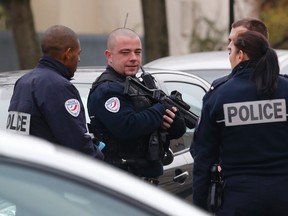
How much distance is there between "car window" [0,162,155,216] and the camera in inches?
112

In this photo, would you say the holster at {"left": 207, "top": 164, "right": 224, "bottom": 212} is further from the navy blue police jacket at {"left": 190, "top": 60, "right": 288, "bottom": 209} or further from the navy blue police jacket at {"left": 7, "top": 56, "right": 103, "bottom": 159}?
the navy blue police jacket at {"left": 7, "top": 56, "right": 103, "bottom": 159}

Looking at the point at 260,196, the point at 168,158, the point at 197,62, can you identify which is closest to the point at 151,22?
the point at 197,62

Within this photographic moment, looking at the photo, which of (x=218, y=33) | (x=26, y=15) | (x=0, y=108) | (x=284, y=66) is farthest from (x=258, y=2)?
(x=0, y=108)

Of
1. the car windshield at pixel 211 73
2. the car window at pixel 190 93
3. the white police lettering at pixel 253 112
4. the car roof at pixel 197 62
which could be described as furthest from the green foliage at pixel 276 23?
the white police lettering at pixel 253 112

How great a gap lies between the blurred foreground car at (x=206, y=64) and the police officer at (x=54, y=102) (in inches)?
141

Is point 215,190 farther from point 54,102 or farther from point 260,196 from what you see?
point 54,102

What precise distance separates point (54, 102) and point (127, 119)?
0.62 m

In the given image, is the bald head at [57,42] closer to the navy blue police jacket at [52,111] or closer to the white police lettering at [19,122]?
the navy blue police jacket at [52,111]

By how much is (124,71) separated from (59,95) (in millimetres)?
767

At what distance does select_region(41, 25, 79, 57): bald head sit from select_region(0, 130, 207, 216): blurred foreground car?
242cm

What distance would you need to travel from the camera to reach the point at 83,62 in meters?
19.1

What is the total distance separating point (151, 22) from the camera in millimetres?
15016

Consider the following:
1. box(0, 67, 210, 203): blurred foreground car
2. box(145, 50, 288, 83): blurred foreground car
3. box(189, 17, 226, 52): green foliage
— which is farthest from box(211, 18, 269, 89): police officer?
box(189, 17, 226, 52): green foliage

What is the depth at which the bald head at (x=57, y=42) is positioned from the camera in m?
5.35
